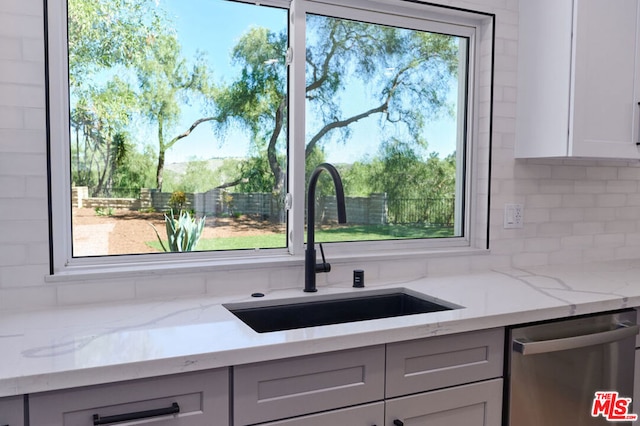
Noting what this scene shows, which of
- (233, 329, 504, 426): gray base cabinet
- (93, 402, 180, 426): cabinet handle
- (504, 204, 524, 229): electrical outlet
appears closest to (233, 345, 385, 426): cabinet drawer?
(233, 329, 504, 426): gray base cabinet

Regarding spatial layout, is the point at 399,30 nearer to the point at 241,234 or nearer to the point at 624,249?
the point at 241,234

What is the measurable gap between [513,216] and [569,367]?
90 centimetres

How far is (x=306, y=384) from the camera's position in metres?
1.44

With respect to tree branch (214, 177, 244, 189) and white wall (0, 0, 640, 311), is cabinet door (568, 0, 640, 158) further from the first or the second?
tree branch (214, 177, 244, 189)

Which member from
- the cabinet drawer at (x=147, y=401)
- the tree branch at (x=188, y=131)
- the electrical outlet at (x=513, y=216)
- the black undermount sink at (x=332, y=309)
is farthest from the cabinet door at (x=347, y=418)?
the electrical outlet at (x=513, y=216)

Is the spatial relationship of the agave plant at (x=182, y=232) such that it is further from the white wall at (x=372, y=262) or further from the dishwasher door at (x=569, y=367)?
the dishwasher door at (x=569, y=367)

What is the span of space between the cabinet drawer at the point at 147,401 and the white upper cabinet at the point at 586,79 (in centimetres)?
179

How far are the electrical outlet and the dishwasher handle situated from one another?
2.39ft

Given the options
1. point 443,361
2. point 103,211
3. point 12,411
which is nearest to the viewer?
point 12,411

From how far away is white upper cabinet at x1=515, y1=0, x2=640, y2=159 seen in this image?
2256 mm

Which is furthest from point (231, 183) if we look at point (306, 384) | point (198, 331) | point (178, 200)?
point (306, 384)

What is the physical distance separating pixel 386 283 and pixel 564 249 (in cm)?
115

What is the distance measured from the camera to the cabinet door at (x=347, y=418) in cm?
143

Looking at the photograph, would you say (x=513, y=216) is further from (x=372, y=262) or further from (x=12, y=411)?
(x=12, y=411)
